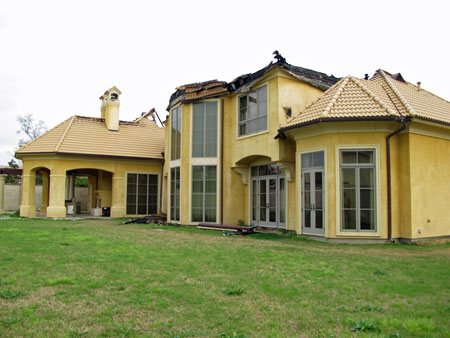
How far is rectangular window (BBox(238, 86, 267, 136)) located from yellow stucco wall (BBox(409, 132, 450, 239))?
18.8 feet

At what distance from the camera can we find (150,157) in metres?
24.2

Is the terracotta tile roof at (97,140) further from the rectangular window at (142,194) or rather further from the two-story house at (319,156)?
the two-story house at (319,156)

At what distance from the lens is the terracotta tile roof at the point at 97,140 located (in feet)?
72.6

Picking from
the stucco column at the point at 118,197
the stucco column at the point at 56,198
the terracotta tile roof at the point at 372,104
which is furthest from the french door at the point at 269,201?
the stucco column at the point at 56,198

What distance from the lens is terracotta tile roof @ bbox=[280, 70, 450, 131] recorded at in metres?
12.2

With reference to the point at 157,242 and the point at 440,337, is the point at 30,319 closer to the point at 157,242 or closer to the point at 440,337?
the point at 440,337

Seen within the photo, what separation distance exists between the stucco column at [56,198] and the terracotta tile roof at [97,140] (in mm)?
1588

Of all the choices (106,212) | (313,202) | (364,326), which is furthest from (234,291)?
(106,212)

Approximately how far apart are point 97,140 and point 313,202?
15.3 metres

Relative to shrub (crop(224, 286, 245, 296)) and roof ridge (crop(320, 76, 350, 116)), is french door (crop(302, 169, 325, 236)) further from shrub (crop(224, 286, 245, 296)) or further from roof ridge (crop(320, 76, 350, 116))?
shrub (crop(224, 286, 245, 296))

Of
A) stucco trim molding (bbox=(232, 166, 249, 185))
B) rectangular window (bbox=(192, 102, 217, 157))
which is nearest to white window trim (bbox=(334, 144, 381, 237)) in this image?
stucco trim molding (bbox=(232, 166, 249, 185))

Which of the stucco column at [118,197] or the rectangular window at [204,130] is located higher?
the rectangular window at [204,130]

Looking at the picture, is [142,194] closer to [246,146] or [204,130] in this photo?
[204,130]

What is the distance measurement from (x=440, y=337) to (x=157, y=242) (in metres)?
8.79
